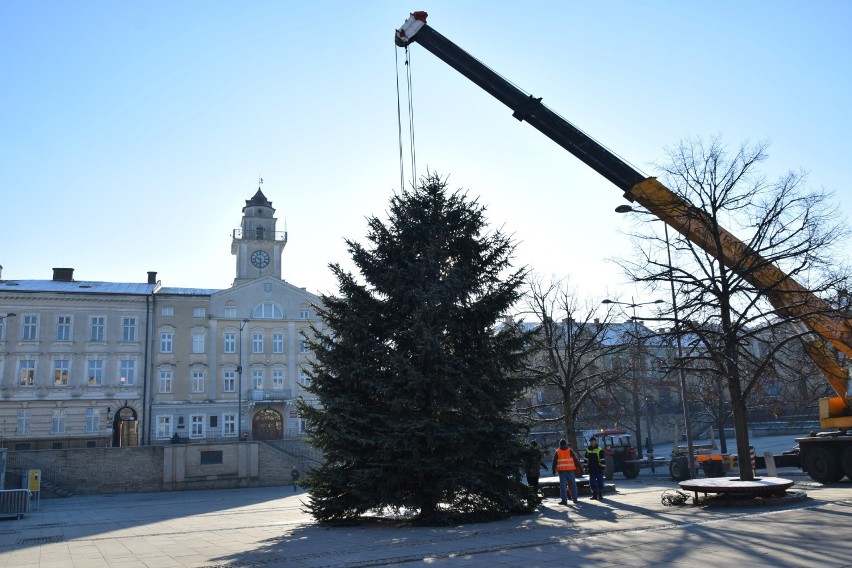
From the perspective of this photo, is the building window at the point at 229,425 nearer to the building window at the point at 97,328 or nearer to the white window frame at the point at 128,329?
the white window frame at the point at 128,329

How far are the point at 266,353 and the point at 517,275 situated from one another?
3998 cm

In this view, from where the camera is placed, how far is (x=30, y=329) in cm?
4756

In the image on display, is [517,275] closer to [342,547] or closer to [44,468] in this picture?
[342,547]

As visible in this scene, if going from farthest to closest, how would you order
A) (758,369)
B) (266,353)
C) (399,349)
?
(266,353), (758,369), (399,349)

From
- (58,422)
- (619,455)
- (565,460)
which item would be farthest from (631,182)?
(58,422)

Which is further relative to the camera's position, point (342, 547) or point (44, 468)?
point (44, 468)

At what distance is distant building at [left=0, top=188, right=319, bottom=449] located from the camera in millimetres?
46781

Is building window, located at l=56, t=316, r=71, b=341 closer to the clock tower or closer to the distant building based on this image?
the distant building

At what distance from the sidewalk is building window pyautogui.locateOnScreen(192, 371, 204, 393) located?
112 ft

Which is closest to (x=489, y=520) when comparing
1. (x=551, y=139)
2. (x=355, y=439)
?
(x=355, y=439)

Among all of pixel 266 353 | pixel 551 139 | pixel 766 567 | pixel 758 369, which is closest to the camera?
pixel 766 567

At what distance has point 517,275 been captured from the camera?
16297 mm

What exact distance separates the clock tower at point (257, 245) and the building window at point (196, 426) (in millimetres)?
14318

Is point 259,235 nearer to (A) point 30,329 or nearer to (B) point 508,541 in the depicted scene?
(A) point 30,329
